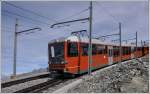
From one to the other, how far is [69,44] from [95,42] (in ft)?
17.1

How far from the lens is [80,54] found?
20.2 meters

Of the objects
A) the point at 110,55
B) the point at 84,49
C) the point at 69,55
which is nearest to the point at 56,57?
the point at 69,55

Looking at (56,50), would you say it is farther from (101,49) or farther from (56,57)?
(101,49)

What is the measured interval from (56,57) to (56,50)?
1.71 ft

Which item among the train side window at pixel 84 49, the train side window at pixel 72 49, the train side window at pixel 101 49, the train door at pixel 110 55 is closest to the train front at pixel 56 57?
the train side window at pixel 72 49

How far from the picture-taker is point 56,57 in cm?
1928

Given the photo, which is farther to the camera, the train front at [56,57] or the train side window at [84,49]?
the train side window at [84,49]

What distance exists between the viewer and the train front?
1888 centimetres

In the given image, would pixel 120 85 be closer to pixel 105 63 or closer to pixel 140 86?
pixel 140 86

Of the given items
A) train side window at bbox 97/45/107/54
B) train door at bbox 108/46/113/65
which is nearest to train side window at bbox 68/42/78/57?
train side window at bbox 97/45/107/54

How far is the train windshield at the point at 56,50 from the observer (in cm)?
1895

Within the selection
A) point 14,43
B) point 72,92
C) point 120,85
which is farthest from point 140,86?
point 14,43

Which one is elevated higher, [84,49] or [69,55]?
[84,49]

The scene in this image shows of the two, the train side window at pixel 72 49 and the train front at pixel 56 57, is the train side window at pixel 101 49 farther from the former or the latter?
the train front at pixel 56 57
